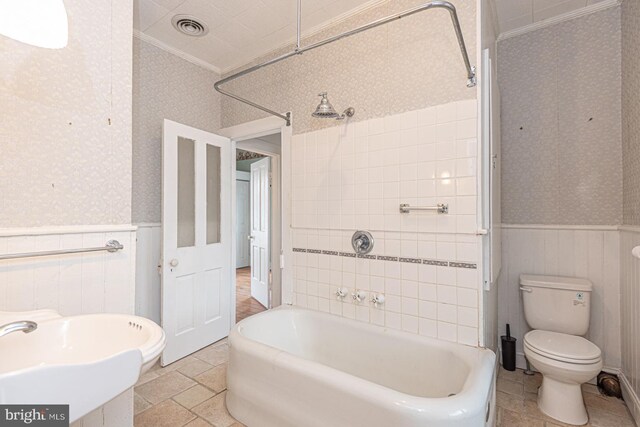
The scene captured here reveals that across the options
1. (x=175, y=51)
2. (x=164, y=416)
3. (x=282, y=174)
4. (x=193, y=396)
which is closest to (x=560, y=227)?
(x=282, y=174)

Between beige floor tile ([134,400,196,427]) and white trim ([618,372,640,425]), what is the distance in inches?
103

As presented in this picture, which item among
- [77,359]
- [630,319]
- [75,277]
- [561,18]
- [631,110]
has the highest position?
[561,18]

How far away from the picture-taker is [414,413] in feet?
3.94

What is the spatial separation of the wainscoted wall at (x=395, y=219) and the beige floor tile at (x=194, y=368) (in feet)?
2.95

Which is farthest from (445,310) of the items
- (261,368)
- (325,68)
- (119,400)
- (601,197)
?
(325,68)

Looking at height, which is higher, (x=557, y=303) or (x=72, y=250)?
(x=72, y=250)

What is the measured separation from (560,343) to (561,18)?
236 centimetres

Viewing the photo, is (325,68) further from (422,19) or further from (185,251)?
(185,251)

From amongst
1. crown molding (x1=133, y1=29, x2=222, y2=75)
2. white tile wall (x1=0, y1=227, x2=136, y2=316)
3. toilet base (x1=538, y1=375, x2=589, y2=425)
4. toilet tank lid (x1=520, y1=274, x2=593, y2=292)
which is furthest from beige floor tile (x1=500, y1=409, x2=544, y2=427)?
crown molding (x1=133, y1=29, x2=222, y2=75)

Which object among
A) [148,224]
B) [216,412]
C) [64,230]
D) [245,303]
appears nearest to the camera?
[64,230]

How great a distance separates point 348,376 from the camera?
1412 millimetres

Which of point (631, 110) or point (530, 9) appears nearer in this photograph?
point (631, 110)

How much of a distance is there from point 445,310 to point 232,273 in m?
2.08

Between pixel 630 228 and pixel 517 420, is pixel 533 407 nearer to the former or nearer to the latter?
pixel 517 420
